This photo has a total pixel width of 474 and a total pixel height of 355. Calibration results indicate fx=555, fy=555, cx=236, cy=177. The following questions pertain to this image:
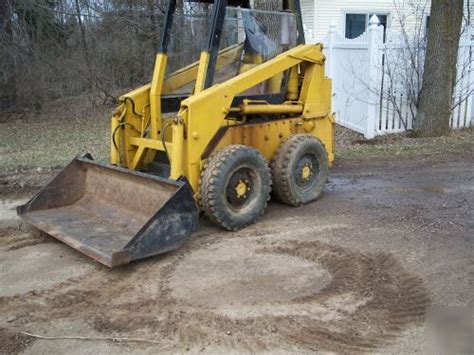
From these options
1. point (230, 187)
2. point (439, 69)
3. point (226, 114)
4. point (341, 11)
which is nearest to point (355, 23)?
point (341, 11)

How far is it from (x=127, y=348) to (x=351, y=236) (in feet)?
8.79

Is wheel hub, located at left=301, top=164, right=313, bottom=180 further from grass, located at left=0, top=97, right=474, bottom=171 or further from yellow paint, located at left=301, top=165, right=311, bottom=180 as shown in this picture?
grass, located at left=0, top=97, right=474, bottom=171

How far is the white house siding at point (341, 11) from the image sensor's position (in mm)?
18125

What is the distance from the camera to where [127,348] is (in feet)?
11.4

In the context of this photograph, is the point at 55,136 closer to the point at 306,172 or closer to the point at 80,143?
the point at 80,143

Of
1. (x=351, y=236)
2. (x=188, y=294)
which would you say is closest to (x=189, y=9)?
(x=351, y=236)

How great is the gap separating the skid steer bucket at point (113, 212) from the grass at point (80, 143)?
2895 mm

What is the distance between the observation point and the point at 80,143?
10.9 metres

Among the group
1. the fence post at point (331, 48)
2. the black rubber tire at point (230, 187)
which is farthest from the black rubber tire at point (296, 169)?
the fence post at point (331, 48)

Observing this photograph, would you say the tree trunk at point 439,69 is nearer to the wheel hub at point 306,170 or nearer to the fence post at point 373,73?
the fence post at point 373,73

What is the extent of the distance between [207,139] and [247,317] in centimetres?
209

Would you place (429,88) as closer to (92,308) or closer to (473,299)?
(473,299)

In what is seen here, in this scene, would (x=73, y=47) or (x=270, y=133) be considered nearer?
(x=270, y=133)

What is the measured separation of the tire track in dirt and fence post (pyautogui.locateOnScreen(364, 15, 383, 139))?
5.97m
